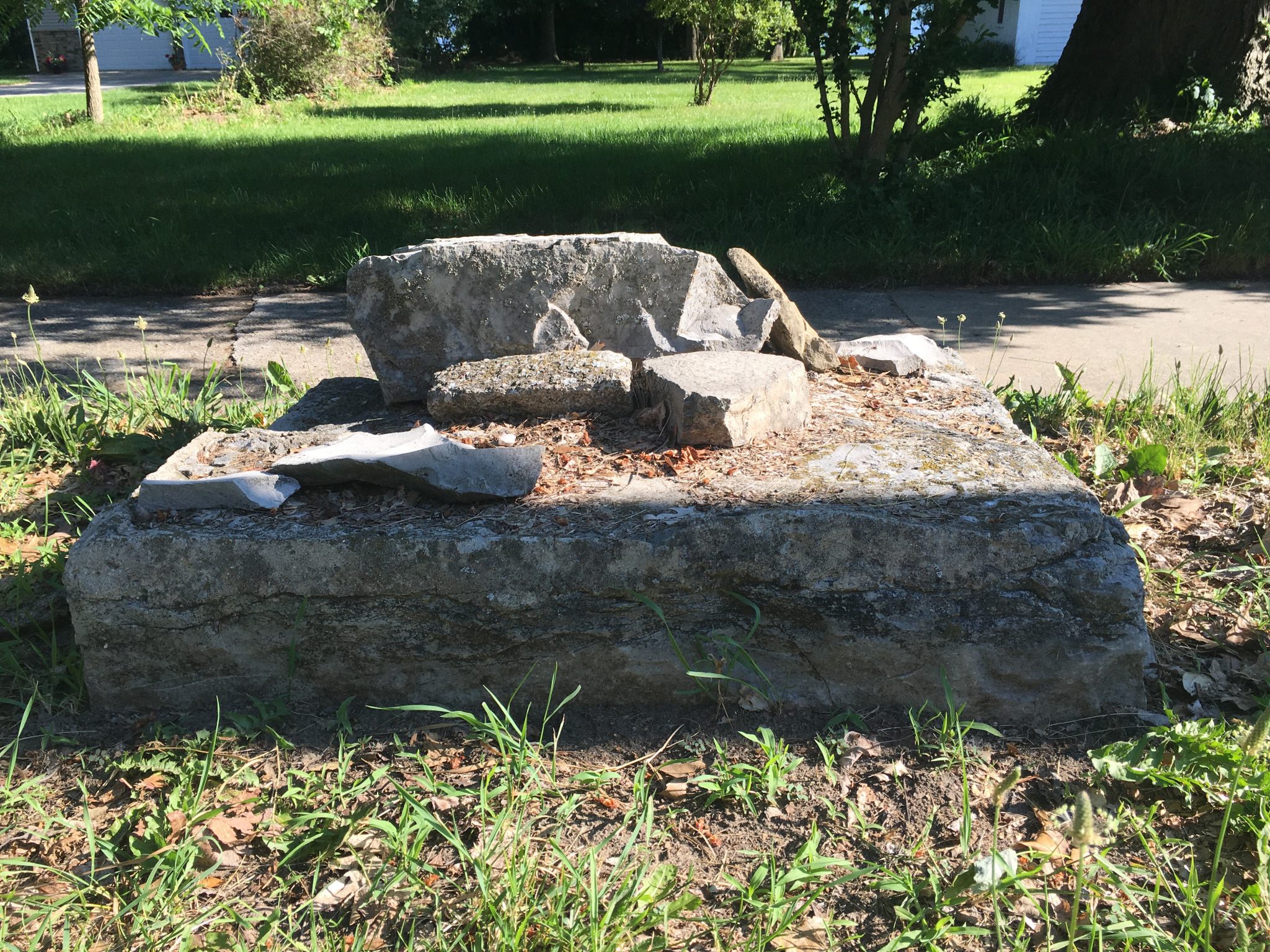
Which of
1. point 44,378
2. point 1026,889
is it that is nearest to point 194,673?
point 1026,889

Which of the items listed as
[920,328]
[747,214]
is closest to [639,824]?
[920,328]

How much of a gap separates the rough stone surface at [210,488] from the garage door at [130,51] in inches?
1429

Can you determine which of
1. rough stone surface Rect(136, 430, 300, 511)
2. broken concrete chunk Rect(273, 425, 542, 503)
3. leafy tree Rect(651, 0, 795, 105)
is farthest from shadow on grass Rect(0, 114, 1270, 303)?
leafy tree Rect(651, 0, 795, 105)

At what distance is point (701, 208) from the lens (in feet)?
22.5

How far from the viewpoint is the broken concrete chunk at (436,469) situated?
2363 millimetres

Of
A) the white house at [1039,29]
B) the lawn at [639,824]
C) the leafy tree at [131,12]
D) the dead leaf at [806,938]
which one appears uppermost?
the white house at [1039,29]

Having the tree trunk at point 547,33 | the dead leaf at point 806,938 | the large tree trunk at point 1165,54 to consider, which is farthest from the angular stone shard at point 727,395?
the tree trunk at point 547,33

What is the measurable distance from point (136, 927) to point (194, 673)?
Answer: 2.30 ft

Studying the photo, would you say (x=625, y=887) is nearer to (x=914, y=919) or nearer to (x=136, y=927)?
(x=914, y=919)

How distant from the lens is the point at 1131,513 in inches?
128

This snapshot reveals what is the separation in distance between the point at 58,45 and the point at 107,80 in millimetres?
12487

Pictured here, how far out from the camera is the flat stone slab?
7.21 ft

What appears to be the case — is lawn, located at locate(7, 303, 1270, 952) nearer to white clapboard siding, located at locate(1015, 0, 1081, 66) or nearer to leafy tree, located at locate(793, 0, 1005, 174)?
leafy tree, located at locate(793, 0, 1005, 174)

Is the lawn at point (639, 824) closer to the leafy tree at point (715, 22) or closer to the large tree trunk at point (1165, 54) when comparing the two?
the large tree trunk at point (1165, 54)
